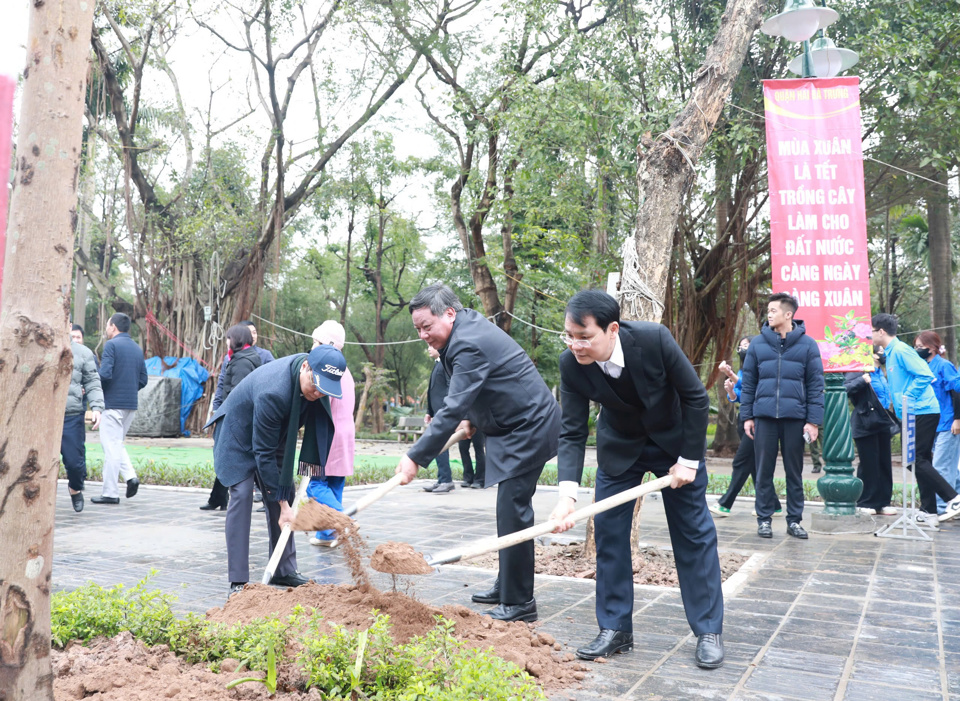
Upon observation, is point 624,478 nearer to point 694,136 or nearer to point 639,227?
point 639,227

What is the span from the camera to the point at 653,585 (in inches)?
206

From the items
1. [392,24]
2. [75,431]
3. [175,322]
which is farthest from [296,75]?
[75,431]

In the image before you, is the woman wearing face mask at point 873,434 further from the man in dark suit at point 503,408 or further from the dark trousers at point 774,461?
the man in dark suit at point 503,408

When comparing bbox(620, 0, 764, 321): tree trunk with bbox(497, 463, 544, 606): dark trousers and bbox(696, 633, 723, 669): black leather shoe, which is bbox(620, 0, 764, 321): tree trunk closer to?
bbox(497, 463, 544, 606): dark trousers

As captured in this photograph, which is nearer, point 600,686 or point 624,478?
point 600,686

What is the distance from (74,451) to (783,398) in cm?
659

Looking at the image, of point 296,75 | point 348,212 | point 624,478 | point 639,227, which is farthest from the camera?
point 348,212

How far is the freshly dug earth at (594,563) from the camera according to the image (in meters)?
5.41

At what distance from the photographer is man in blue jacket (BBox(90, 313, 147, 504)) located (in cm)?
864

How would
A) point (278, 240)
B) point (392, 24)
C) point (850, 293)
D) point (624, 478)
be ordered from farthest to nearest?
1. point (278, 240)
2. point (392, 24)
3. point (850, 293)
4. point (624, 478)

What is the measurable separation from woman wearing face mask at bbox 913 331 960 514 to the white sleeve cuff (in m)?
5.92

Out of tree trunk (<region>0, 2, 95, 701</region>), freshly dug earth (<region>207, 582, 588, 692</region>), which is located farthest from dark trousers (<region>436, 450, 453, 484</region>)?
tree trunk (<region>0, 2, 95, 701</region>)

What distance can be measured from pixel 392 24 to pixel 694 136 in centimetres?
1202

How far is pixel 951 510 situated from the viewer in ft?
26.3
